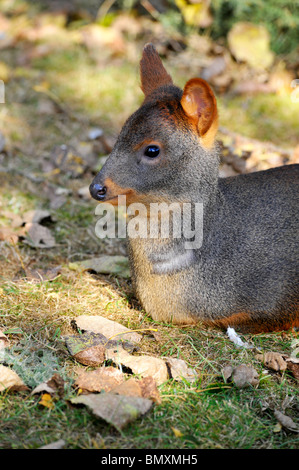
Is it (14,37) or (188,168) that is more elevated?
(14,37)

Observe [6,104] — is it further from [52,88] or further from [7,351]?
[7,351]

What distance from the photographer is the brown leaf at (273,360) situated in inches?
116

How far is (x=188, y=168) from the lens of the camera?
120 inches

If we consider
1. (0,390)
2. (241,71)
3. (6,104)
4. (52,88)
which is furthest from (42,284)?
(241,71)

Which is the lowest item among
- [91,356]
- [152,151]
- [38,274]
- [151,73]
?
[91,356]

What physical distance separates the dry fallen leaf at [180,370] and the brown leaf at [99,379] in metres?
0.27

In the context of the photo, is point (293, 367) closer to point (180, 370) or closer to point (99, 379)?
point (180, 370)

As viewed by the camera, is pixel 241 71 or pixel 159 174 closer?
pixel 159 174

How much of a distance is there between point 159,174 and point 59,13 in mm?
5790

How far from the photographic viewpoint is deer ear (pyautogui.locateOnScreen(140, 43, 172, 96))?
335 centimetres

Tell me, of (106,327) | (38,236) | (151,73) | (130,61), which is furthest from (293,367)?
(130,61)

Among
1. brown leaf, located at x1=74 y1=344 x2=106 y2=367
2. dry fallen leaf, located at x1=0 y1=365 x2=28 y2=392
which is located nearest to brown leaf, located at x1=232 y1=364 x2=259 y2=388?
brown leaf, located at x1=74 y1=344 x2=106 y2=367

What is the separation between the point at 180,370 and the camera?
2834 millimetres

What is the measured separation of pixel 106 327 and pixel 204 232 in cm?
82
